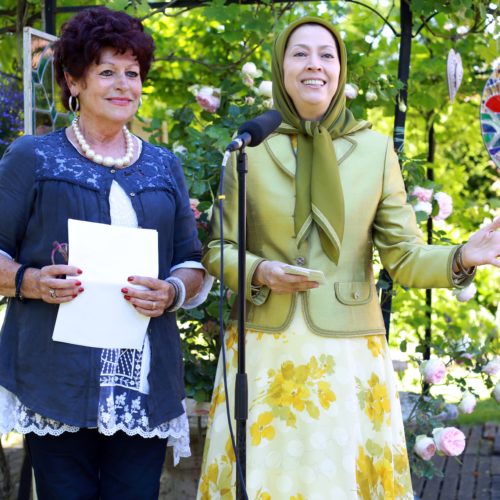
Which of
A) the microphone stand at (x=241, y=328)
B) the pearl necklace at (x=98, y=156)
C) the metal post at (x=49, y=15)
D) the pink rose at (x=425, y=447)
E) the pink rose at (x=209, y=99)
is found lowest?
the pink rose at (x=425, y=447)

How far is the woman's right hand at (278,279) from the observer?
8.47 ft

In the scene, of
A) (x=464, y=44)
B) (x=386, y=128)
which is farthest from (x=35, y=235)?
(x=386, y=128)

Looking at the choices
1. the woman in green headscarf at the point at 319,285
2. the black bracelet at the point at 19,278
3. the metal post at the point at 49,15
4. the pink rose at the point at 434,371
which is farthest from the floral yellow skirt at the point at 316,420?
the metal post at the point at 49,15

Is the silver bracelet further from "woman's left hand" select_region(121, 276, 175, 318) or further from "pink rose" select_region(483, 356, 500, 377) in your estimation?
"pink rose" select_region(483, 356, 500, 377)

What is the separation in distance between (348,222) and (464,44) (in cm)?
245

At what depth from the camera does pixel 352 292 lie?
280 cm

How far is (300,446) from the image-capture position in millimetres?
2754

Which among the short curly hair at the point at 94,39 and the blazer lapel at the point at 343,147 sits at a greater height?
the short curly hair at the point at 94,39

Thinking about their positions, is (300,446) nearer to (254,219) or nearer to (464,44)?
(254,219)

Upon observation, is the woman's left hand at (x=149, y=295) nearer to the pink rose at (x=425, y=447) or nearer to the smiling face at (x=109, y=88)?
the smiling face at (x=109, y=88)

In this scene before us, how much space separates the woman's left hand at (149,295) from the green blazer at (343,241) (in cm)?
28

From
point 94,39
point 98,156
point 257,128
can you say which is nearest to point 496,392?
point 257,128

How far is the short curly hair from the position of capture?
2.53m

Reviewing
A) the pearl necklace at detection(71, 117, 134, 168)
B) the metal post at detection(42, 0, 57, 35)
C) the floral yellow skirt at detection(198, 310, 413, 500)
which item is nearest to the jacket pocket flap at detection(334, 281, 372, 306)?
the floral yellow skirt at detection(198, 310, 413, 500)
